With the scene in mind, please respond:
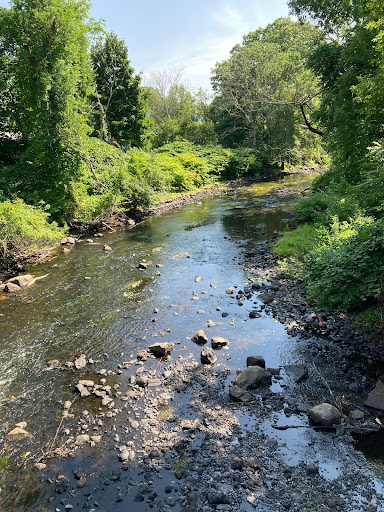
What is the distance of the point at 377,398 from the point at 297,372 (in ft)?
5.09

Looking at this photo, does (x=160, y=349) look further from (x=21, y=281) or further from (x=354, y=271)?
(x=21, y=281)

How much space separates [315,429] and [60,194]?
18581mm

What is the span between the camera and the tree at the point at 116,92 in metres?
35.6

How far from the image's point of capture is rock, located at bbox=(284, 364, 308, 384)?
23.5 ft

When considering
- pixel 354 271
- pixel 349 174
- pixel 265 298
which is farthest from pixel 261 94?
pixel 354 271

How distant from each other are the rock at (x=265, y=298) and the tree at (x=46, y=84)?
14241mm

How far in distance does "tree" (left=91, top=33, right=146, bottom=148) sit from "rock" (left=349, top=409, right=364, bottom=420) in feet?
110

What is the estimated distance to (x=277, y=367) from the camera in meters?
7.71

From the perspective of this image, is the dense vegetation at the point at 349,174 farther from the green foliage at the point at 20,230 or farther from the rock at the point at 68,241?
the rock at the point at 68,241

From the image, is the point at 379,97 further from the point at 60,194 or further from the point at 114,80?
the point at 114,80

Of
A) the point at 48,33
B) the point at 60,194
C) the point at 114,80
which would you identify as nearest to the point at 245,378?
the point at 60,194

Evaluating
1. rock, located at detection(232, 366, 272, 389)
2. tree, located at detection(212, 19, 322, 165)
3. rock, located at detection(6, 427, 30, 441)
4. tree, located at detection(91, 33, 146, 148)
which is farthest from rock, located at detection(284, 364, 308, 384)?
tree, located at detection(212, 19, 322, 165)

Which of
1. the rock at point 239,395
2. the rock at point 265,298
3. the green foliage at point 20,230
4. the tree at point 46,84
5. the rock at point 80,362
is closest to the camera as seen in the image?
the rock at point 239,395

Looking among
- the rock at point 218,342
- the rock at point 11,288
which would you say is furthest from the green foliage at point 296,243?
the rock at point 11,288
